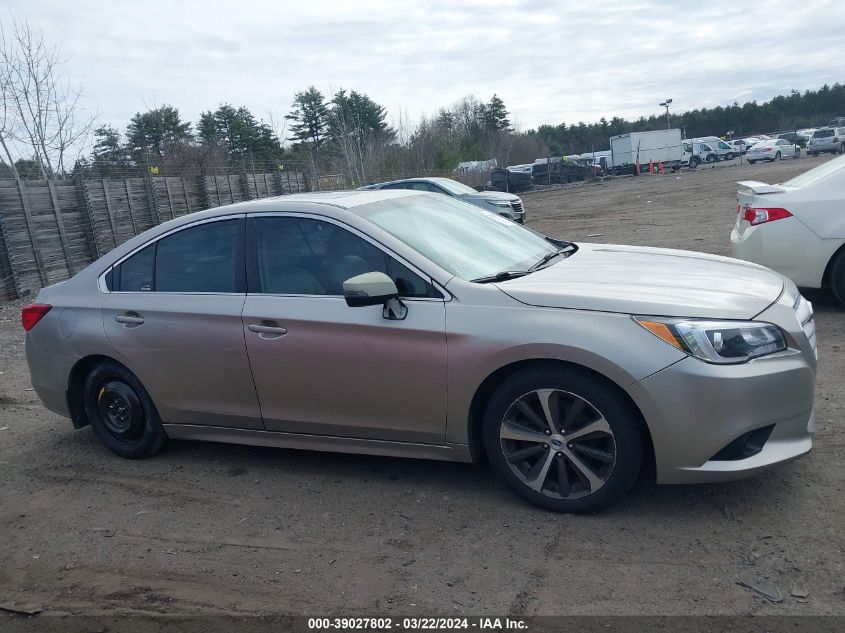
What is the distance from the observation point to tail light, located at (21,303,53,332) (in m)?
5.27

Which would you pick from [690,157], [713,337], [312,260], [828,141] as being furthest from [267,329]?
[690,157]

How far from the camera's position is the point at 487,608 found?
10.2 feet

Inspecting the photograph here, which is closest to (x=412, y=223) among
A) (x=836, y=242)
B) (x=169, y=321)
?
(x=169, y=321)

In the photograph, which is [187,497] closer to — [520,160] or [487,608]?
[487,608]

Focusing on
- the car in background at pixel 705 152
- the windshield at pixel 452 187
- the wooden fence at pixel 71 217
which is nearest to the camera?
the wooden fence at pixel 71 217

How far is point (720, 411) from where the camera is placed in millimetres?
3447

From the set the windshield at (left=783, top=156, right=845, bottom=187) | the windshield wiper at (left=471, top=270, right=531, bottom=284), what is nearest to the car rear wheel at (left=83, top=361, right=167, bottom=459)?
the windshield wiper at (left=471, top=270, right=531, bottom=284)

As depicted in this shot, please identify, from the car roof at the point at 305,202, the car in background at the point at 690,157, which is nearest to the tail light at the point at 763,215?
the car roof at the point at 305,202

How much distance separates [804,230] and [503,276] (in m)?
4.16

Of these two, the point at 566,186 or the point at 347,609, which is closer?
the point at 347,609

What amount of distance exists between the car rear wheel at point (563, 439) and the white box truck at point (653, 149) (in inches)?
2017

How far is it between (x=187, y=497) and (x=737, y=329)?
3139 millimetres

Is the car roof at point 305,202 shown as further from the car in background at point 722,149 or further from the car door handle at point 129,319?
the car in background at point 722,149

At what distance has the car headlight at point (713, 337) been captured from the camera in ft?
11.5
